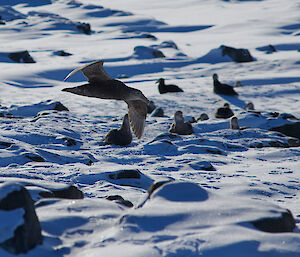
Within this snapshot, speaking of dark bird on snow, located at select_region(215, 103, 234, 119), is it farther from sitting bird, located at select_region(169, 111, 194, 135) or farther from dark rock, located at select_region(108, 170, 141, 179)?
dark rock, located at select_region(108, 170, 141, 179)

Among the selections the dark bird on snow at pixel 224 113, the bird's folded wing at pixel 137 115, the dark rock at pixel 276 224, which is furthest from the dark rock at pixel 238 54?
the dark rock at pixel 276 224

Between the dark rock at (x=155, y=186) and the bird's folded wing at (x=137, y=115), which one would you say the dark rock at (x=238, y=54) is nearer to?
the bird's folded wing at (x=137, y=115)

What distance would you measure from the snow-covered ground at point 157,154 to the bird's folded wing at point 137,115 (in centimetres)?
57

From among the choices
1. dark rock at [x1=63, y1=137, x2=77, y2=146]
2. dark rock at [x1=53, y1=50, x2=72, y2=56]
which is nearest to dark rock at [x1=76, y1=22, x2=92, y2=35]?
dark rock at [x1=53, y1=50, x2=72, y2=56]

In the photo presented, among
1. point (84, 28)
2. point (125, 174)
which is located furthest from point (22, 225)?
point (84, 28)

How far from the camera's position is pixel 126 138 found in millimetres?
8961

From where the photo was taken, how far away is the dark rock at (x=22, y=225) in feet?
10.3

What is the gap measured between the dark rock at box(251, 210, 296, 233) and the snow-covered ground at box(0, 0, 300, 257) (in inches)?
1.9

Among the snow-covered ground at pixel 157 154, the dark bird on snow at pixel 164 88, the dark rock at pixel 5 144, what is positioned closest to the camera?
the snow-covered ground at pixel 157 154

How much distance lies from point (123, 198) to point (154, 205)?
184cm

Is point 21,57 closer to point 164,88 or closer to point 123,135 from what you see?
point 164,88

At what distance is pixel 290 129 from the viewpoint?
10.9m

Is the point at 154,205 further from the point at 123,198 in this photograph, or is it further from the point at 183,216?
the point at 123,198

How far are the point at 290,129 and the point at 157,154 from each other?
3.81 metres
